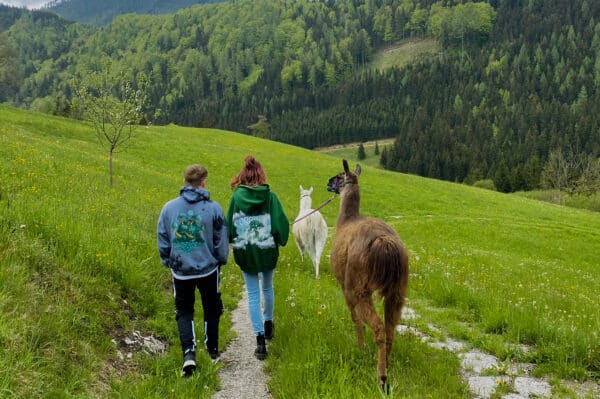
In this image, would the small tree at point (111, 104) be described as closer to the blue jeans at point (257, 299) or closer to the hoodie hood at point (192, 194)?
the blue jeans at point (257, 299)

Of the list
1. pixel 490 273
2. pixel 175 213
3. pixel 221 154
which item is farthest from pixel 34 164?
pixel 221 154

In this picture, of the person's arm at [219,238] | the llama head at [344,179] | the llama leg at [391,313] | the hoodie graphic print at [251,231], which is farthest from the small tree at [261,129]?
the llama leg at [391,313]

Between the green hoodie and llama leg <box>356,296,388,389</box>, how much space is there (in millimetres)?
1901

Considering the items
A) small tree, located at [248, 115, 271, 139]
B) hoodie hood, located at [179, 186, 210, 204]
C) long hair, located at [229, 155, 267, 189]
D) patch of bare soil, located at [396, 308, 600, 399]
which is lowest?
small tree, located at [248, 115, 271, 139]

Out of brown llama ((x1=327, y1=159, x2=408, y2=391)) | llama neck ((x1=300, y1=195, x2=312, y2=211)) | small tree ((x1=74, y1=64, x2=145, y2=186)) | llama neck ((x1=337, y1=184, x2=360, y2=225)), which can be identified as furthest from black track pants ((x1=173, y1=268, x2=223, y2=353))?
small tree ((x1=74, y1=64, x2=145, y2=186))

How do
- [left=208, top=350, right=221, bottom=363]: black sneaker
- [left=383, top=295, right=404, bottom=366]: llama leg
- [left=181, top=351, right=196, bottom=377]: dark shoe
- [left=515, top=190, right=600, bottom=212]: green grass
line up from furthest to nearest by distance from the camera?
1. [left=515, top=190, right=600, bottom=212]: green grass
2. [left=208, top=350, right=221, bottom=363]: black sneaker
3. [left=181, top=351, right=196, bottom=377]: dark shoe
4. [left=383, top=295, right=404, bottom=366]: llama leg

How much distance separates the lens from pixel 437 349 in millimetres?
7102

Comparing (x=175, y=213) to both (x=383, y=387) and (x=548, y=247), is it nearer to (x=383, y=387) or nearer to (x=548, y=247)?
(x=383, y=387)

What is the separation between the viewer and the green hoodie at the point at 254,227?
7391 mm

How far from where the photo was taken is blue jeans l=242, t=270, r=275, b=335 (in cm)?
734

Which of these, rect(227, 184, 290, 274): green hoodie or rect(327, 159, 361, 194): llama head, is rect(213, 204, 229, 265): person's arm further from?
rect(327, 159, 361, 194): llama head

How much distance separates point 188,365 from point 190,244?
1.70 meters

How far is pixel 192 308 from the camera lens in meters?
6.93

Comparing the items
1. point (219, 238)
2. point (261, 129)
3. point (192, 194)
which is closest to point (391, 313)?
point (219, 238)
